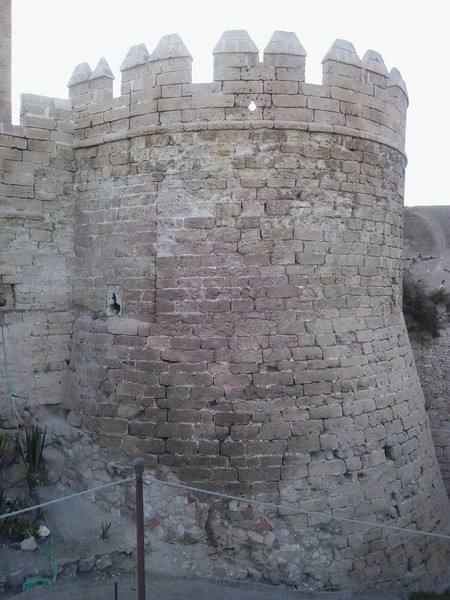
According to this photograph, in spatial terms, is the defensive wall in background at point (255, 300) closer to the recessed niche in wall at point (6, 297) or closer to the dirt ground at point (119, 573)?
the dirt ground at point (119, 573)

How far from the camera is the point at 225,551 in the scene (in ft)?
16.9

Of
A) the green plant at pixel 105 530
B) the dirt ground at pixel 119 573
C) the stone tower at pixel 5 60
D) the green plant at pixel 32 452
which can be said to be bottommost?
the dirt ground at pixel 119 573

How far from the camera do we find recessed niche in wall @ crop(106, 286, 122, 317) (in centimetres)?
574

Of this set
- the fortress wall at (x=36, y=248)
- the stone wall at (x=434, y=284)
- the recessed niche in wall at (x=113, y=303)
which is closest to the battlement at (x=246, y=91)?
the fortress wall at (x=36, y=248)

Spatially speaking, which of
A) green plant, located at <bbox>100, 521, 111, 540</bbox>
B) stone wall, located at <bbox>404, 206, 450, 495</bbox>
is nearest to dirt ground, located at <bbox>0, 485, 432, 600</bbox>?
green plant, located at <bbox>100, 521, 111, 540</bbox>

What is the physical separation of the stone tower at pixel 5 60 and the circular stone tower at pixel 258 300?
2073 mm

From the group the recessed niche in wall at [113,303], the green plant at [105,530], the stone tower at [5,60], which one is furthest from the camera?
the stone tower at [5,60]

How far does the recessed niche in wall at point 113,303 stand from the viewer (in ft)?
18.8

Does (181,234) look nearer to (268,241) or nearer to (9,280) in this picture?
(268,241)

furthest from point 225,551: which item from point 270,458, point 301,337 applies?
point 301,337

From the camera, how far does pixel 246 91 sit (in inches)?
207

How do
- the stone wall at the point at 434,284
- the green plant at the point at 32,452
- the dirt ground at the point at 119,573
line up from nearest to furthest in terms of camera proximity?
1. the dirt ground at the point at 119,573
2. the green plant at the point at 32,452
3. the stone wall at the point at 434,284

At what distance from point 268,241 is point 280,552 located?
3.00 metres

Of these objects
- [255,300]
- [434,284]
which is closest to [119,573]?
[255,300]
